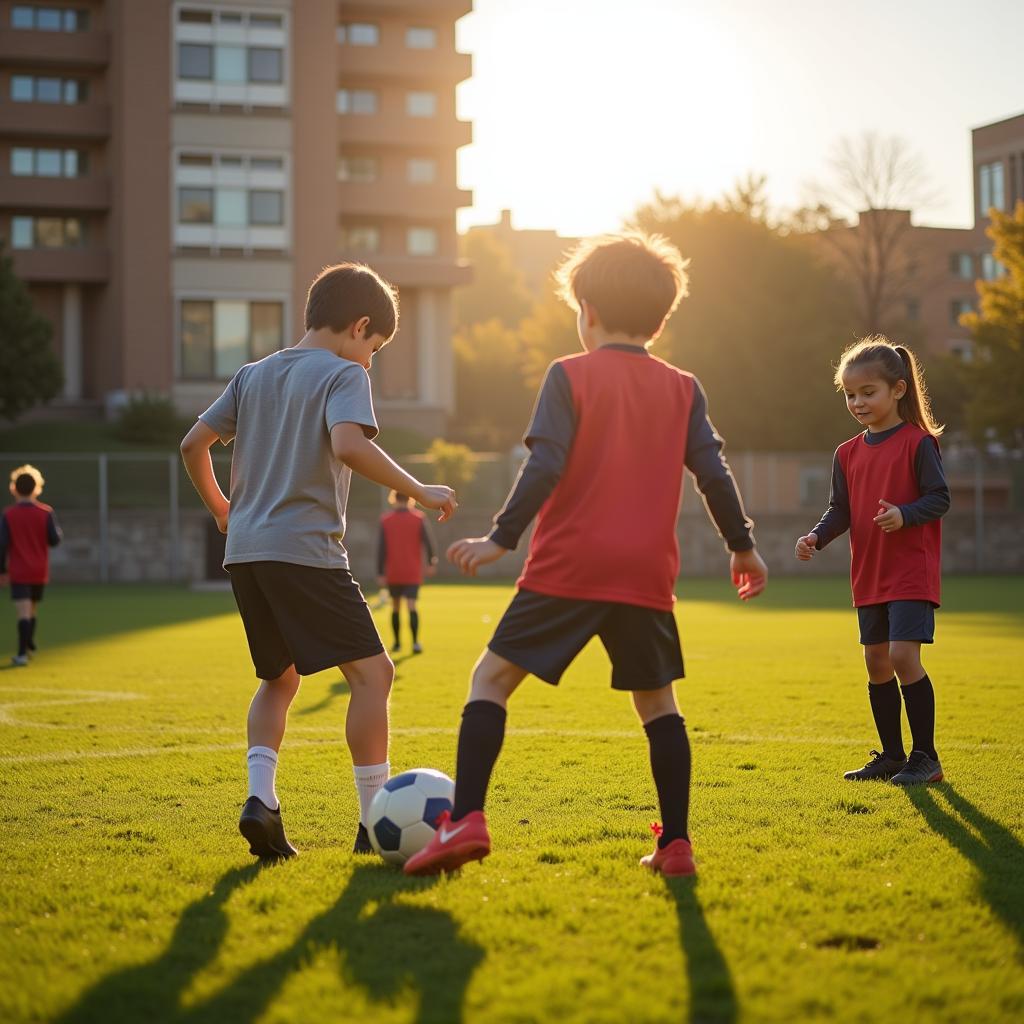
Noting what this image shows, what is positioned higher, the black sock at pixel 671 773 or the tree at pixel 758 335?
the tree at pixel 758 335

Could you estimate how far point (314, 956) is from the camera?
3574 mm

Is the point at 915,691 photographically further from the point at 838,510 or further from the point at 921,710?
the point at 838,510

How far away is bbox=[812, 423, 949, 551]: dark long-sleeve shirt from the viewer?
628 cm

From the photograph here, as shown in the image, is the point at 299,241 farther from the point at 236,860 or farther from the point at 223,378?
the point at 236,860

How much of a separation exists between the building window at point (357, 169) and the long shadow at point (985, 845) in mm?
45024

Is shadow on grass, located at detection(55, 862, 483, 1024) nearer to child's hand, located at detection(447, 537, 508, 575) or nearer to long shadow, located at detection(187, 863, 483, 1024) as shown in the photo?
long shadow, located at detection(187, 863, 483, 1024)

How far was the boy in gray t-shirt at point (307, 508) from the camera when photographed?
4797 millimetres

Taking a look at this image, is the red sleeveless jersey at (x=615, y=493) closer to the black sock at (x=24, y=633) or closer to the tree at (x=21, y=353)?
the black sock at (x=24, y=633)

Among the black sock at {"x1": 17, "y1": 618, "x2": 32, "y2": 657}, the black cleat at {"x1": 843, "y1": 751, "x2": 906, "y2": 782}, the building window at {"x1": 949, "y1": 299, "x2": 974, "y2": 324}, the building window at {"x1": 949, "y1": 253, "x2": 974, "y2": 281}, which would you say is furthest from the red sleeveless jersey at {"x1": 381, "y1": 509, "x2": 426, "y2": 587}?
the building window at {"x1": 949, "y1": 253, "x2": 974, "y2": 281}

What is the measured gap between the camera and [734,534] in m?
4.52

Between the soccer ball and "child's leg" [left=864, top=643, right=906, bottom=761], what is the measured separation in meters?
2.53

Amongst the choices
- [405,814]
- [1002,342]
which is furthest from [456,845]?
[1002,342]

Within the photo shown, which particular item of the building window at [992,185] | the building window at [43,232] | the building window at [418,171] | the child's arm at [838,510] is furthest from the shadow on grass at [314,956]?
the building window at [992,185]

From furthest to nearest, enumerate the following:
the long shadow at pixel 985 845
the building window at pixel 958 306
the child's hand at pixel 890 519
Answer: the building window at pixel 958 306 < the child's hand at pixel 890 519 < the long shadow at pixel 985 845
